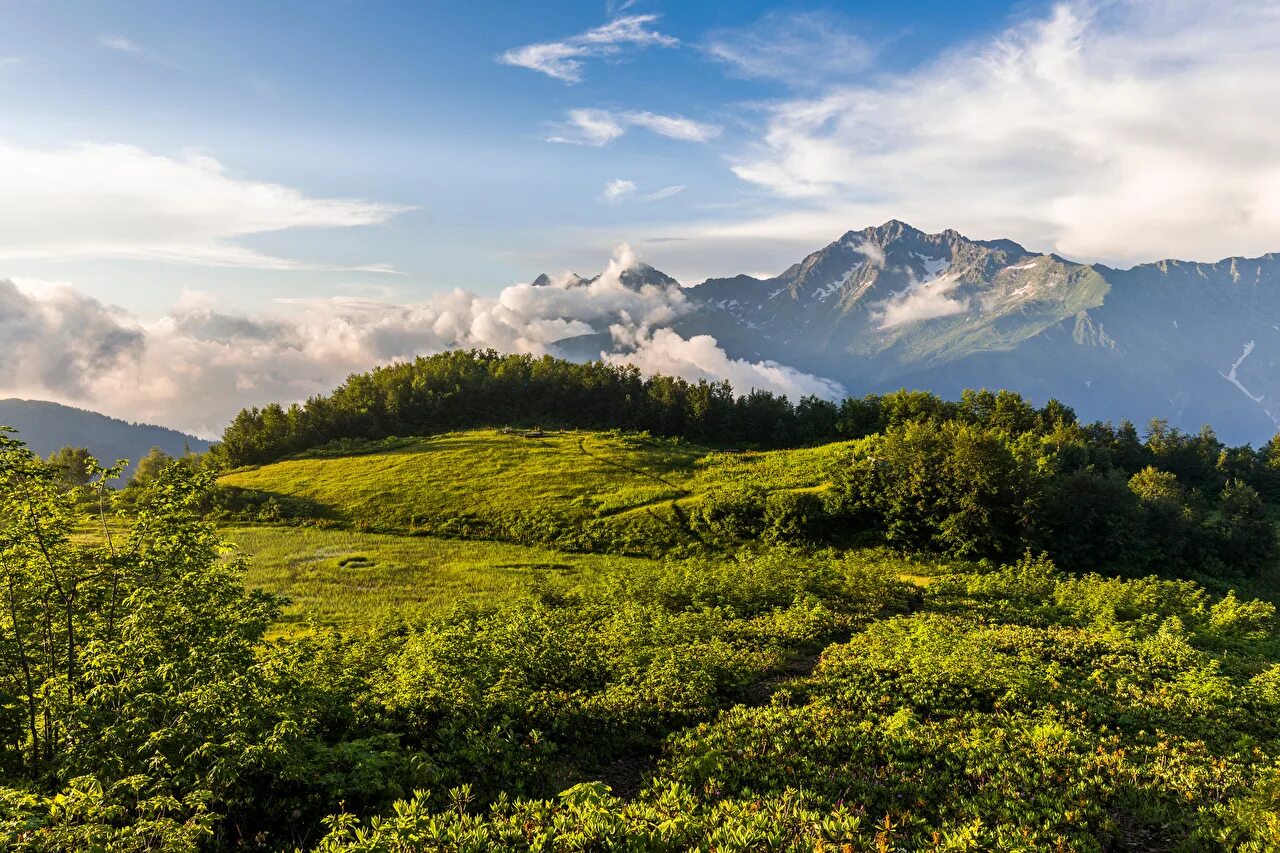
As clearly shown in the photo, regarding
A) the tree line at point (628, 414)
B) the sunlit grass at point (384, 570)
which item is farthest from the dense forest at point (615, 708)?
the tree line at point (628, 414)

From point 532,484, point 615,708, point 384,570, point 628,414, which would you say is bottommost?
point 384,570

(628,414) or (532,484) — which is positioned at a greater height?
(628,414)

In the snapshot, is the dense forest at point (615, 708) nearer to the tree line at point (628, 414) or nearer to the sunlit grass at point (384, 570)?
the sunlit grass at point (384, 570)

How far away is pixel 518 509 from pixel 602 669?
138 feet

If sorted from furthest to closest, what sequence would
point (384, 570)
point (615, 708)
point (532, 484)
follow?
1. point (532, 484)
2. point (384, 570)
3. point (615, 708)

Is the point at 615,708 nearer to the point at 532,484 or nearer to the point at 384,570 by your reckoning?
the point at 384,570

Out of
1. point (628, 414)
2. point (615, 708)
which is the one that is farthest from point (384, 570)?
point (628, 414)

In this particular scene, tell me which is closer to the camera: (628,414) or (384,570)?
(384,570)

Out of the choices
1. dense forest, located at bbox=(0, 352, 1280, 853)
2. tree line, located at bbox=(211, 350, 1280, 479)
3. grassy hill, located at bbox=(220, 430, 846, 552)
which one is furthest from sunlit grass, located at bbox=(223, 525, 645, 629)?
tree line, located at bbox=(211, 350, 1280, 479)

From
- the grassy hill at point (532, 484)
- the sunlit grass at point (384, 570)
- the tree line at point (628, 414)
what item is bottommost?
the sunlit grass at point (384, 570)

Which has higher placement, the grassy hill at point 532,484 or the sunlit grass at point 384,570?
the grassy hill at point 532,484

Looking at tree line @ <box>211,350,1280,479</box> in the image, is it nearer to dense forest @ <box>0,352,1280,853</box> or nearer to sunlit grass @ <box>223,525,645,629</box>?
sunlit grass @ <box>223,525,645,629</box>

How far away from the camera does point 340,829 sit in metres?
11.3

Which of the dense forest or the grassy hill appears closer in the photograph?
the dense forest
